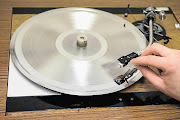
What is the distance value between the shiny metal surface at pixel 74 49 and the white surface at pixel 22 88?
0.07 feet

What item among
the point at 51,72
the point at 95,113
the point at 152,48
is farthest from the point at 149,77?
the point at 51,72

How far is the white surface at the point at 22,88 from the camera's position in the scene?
674mm

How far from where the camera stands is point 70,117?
0.65 metres

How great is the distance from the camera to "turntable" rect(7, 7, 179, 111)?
687mm

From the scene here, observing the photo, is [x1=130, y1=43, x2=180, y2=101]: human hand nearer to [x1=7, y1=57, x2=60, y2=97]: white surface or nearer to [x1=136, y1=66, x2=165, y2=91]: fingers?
[x1=136, y1=66, x2=165, y2=91]: fingers

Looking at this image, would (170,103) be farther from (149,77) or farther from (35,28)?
(35,28)

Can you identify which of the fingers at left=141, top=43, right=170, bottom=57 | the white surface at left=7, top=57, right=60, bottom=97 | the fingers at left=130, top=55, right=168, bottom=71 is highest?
the fingers at left=141, top=43, right=170, bottom=57

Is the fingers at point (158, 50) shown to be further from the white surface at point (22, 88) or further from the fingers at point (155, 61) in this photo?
the white surface at point (22, 88)

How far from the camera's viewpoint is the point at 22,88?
683 millimetres

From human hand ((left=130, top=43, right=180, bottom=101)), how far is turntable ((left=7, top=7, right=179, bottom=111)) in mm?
70

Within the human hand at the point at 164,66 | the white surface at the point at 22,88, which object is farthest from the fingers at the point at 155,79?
the white surface at the point at 22,88

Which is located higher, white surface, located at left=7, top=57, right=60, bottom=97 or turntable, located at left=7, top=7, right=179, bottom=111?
turntable, located at left=7, top=7, right=179, bottom=111

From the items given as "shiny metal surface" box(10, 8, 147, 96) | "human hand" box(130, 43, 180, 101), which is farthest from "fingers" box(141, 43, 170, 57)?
"shiny metal surface" box(10, 8, 147, 96)

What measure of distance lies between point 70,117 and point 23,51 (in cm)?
29
